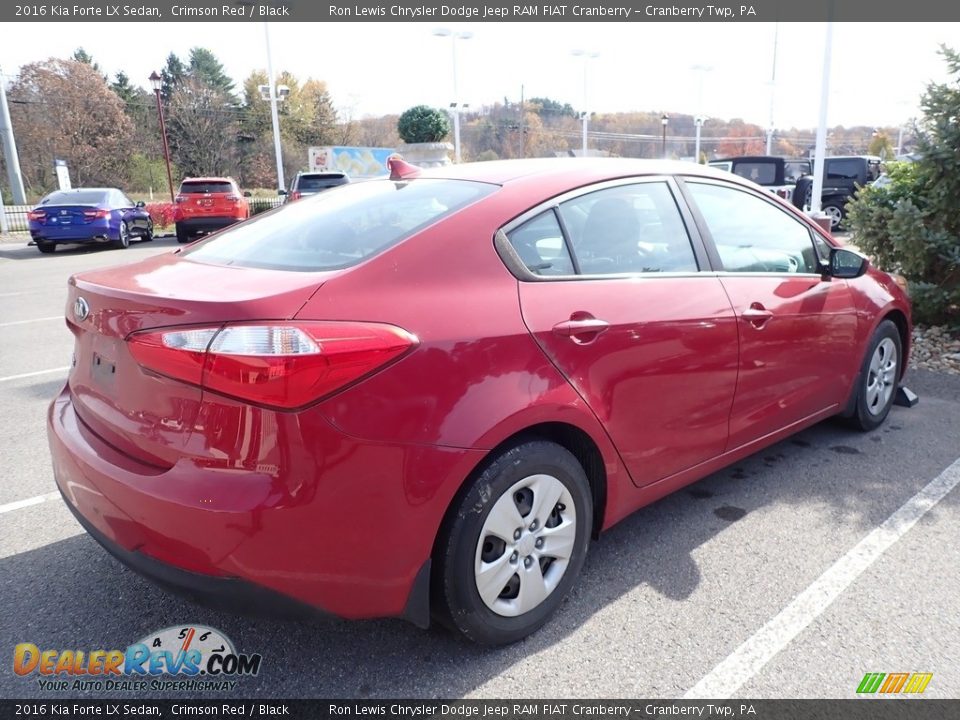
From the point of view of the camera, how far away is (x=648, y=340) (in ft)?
8.81

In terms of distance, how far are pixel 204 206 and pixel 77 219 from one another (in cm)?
295

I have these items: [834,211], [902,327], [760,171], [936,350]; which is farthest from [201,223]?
[902,327]

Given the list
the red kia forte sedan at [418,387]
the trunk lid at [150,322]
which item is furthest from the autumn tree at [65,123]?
the red kia forte sedan at [418,387]

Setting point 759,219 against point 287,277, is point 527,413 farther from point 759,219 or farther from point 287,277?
point 759,219

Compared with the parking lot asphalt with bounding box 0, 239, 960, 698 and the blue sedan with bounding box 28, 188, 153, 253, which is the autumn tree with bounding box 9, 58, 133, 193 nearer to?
the blue sedan with bounding box 28, 188, 153, 253

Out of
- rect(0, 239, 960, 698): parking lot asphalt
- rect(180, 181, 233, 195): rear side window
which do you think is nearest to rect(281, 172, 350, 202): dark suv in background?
rect(180, 181, 233, 195): rear side window

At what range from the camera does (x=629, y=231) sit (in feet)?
9.54

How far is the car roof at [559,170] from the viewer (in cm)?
277

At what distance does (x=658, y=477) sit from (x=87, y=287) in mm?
2266

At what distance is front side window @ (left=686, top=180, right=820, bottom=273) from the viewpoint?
3.25 metres

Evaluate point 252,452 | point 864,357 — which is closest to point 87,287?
point 252,452

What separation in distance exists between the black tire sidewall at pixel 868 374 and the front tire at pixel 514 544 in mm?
2494

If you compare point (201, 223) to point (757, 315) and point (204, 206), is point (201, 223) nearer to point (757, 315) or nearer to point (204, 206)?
point (204, 206)

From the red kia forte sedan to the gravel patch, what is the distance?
3801mm
